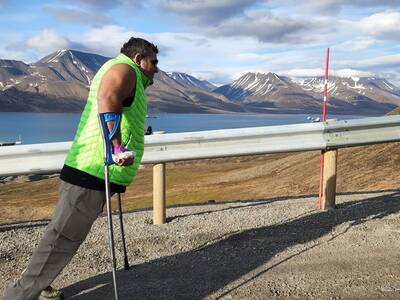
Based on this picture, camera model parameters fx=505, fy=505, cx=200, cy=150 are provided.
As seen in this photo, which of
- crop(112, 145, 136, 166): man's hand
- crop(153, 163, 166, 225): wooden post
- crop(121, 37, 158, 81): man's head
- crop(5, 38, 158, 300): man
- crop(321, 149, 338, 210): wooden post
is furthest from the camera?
crop(321, 149, 338, 210): wooden post

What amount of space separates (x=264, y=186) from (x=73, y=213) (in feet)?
49.2

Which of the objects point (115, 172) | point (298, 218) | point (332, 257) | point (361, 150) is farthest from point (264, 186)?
point (115, 172)

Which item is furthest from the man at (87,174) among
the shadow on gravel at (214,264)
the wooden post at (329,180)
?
the wooden post at (329,180)

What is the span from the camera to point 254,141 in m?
7.45

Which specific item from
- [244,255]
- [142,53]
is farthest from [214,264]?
[142,53]

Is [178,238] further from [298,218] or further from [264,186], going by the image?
[264,186]

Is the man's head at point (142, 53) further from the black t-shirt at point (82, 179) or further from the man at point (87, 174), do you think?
the black t-shirt at point (82, 179)

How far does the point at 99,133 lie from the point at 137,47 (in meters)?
0.75

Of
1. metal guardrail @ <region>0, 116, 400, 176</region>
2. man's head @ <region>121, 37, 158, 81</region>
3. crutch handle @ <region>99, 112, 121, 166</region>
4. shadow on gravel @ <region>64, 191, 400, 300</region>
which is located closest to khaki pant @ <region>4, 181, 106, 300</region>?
crutch handle @ <region>99, 112, 121, 166</region>

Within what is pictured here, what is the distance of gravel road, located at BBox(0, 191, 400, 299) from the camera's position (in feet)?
14.8

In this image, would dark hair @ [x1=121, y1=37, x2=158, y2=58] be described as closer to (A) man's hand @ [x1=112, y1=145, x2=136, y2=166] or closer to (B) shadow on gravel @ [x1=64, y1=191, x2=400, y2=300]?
(A) man's hand @ [x1=112, y1=145, x2=136, y2=166]

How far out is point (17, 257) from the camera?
5691 millimetres

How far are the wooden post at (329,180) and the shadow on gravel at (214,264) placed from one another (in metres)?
0.30

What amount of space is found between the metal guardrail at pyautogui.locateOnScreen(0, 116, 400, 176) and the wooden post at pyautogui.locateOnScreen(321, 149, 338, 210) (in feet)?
0.48
